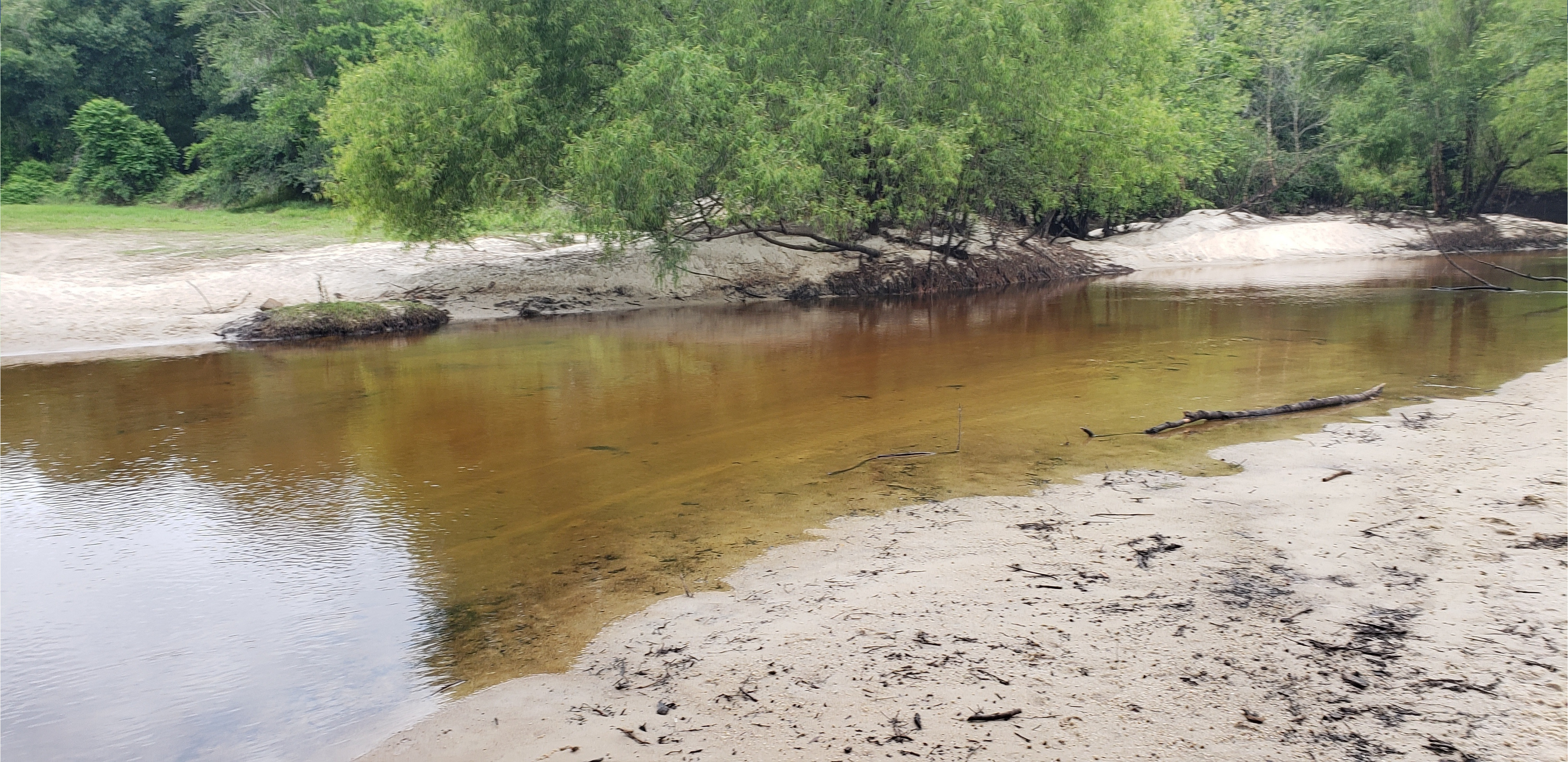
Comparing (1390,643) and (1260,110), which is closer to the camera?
(1390,643)

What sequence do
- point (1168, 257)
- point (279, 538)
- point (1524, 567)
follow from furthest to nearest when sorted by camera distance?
point (1168, 257) → point (279, 538) → point (1524, 567)

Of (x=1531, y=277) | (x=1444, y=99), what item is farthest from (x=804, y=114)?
(x=1444, y=99)

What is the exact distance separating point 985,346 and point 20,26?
3379 centimetres

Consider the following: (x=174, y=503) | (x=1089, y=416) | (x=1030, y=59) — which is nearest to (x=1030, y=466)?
(x=1089, y=416)

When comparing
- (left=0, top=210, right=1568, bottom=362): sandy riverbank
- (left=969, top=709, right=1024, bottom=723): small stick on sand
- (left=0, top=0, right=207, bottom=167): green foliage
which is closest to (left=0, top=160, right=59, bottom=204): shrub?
(left=0, top=0, right=207, bottom=167): green foliage

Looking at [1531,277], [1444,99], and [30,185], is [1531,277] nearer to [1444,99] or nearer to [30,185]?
[1444,99]

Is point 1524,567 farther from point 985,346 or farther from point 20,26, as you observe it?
point 20,26

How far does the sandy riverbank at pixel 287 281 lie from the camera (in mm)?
14680

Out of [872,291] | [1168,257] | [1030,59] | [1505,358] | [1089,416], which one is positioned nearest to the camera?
[1089,416]

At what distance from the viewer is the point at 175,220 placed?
2302 cm

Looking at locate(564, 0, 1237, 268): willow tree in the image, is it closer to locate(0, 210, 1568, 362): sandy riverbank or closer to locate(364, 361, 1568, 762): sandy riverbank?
locate(0, 210, 1568, 362): sandy riverbank

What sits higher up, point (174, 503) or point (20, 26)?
point (20, 26)

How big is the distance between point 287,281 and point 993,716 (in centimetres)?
1683

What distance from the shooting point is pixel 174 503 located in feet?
23.1
